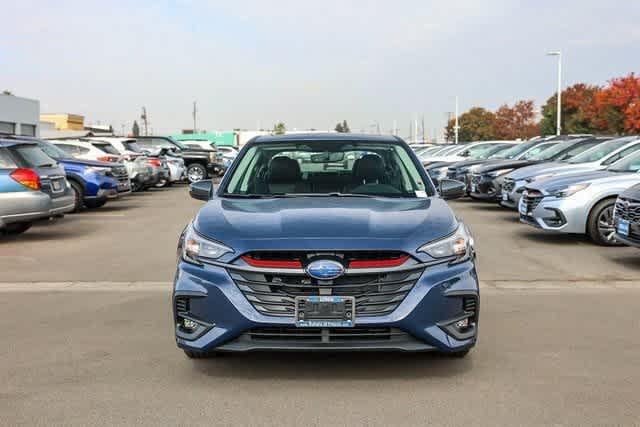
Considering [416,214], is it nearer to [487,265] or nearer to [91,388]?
[91,388]

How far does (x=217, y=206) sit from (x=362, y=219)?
1127mm

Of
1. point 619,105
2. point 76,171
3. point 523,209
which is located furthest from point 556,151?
point 619,105

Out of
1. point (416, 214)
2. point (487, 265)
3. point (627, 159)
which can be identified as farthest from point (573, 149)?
point (416, 214)

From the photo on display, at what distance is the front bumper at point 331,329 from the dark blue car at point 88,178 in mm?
13390

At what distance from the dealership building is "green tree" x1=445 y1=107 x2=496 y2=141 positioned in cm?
6540

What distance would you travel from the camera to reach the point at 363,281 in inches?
185

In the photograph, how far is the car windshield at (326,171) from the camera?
20.6 ft

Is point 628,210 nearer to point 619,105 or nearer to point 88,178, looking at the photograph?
point 88,178

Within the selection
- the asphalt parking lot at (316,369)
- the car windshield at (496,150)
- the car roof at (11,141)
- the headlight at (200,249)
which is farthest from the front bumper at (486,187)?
the headlight at (200,249)

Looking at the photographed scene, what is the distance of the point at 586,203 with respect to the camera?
11.3 metres

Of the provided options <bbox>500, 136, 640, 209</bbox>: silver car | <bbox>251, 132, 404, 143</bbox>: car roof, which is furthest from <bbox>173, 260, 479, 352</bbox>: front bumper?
<bbox>500, 136, 640, 209</bbox>: silver car

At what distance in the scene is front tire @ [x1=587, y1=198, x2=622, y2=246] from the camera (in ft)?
37.0

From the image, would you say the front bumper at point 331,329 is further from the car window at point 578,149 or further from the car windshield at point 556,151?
the car windshield at point 556,151

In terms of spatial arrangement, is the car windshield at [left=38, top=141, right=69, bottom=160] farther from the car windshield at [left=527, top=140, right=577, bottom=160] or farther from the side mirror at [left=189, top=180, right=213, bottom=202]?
the side mirror at [left=189, top=180, right=213, bottom=202]
